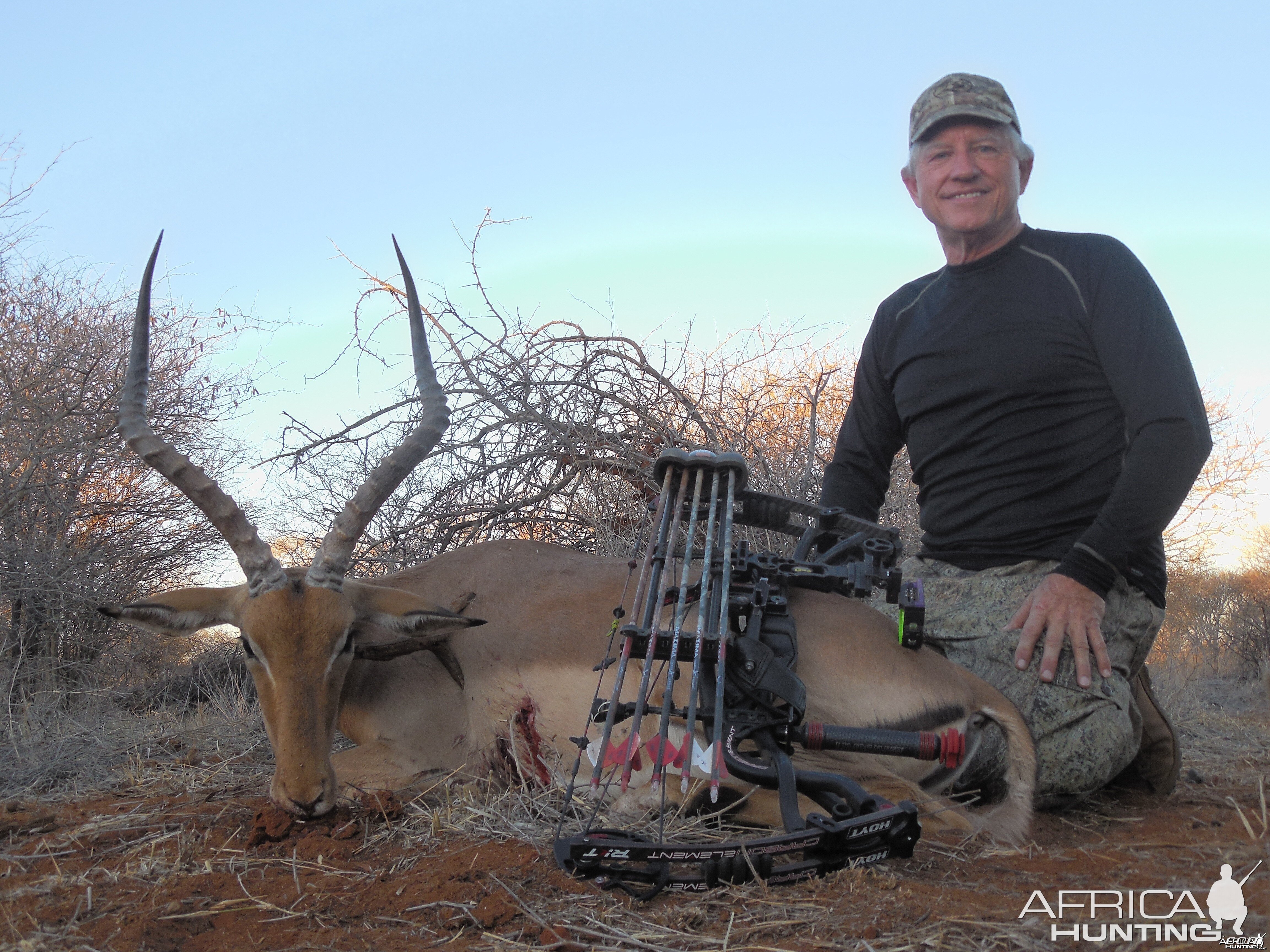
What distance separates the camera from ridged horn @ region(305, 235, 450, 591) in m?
4.01

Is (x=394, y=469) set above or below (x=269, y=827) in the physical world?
above

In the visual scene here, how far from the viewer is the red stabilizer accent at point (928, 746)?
8.87ft

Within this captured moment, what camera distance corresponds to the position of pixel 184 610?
163 inches

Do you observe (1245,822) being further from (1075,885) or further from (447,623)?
(447,623)

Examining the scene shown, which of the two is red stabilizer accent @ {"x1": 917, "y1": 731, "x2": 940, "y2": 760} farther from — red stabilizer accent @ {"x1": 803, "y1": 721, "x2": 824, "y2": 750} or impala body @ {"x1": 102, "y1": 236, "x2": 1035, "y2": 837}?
impala body @ {"x1": 102, "y1": 236, "x2": 1035, "y2": 837}

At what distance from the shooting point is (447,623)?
4.17 metres

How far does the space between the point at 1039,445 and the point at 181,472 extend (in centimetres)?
→ 363

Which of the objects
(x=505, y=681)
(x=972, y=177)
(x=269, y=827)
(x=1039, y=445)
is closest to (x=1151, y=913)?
(x=1039, y=445)

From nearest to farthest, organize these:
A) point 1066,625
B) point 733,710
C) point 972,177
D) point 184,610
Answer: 1. point 733,710
2. point 1066,625
3. point 184,610
4. point 972,177

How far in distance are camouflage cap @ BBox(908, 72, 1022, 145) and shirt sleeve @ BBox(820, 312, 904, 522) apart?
100cm

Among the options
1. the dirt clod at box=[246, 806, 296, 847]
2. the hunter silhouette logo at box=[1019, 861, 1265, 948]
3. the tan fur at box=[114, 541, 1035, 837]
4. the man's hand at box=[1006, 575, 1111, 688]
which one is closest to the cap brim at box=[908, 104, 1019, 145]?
the man's hand at box=[1006, 575, 1111, 688]

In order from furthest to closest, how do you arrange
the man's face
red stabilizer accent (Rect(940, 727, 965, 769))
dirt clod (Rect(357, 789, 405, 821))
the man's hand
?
the man's face, the man's hand, dirt clod (Rect(357, 789, 405, 821)), red stabilizer accent (Rect(940, 727, 965, 769))

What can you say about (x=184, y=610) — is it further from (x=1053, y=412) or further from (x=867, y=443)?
(x=1053, y=412)

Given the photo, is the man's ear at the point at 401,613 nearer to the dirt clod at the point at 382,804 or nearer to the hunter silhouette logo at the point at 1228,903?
the dirt clod at the point at 382,804
